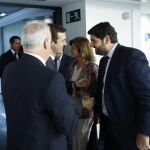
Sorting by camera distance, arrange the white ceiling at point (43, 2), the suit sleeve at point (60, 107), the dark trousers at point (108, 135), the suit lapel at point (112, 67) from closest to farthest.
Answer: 1. the suit sleeve at point (60, 107)
2. the suit lapel at point (112, 67)
3. the dark trousers at point (108, 135)
4. the white ceiling at point (43, 2)

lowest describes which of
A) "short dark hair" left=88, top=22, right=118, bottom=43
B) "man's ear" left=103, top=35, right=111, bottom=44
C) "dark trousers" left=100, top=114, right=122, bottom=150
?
"dark trousers" left=100, top=114, right=122, bottom=150

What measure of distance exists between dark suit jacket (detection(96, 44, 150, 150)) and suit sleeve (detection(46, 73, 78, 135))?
1.83 ft

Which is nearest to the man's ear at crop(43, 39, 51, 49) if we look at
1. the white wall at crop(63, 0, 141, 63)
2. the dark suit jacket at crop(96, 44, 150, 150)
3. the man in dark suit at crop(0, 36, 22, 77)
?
the dark suit jacket at crop(96, 44, 150, 150)

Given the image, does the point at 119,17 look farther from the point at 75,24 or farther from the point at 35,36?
the point at 35,36

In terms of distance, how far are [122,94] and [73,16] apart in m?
2.71

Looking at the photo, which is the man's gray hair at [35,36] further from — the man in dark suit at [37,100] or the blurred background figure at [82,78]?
the blurred background figure at [82,78]

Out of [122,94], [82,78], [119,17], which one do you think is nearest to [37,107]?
[122,94]

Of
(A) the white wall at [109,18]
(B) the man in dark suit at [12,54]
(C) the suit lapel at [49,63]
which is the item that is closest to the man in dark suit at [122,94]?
(C) the suit lapel at [49,63]

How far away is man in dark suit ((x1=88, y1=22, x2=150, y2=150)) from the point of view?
6.17ft

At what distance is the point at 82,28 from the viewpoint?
14.2 feet

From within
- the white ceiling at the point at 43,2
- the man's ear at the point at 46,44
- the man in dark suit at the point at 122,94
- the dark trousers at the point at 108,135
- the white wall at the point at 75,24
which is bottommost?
the dark trousers at the point at 108,135

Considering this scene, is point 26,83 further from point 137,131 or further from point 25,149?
point 137,131

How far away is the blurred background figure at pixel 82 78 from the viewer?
2.76m

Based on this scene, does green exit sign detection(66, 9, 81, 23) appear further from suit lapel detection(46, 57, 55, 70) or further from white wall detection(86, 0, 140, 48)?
suit lapel detection(46, 57, 55, 70)
